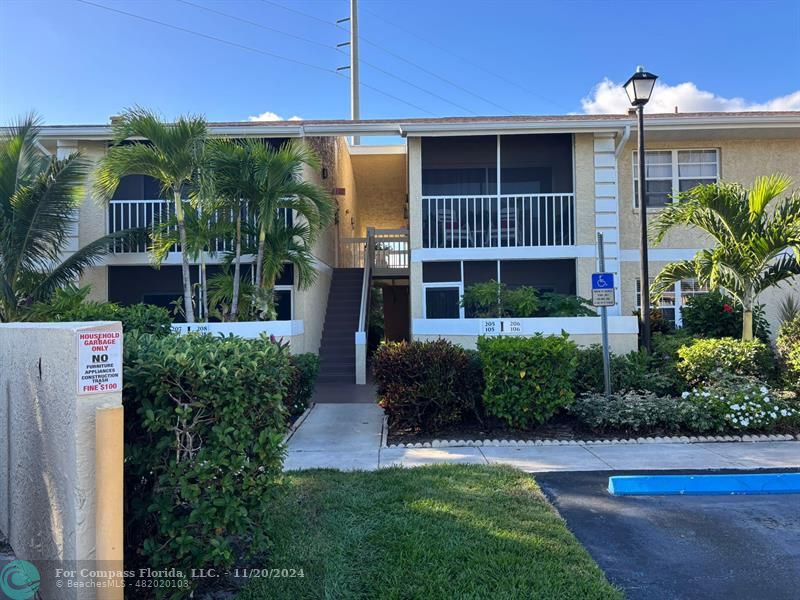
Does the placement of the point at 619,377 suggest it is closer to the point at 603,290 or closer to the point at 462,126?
the point at 603,290

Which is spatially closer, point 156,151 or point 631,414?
point 631,414

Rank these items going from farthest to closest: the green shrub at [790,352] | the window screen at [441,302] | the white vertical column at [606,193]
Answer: the window screen at [441,302], the white vertical column at [606,193], the green shrub at [790,352]

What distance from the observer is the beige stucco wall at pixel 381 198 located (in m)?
20.2

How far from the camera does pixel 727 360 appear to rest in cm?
804

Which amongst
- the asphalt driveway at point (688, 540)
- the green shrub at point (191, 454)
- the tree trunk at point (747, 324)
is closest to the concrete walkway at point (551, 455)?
the asphalt driveway at point (688, 540)

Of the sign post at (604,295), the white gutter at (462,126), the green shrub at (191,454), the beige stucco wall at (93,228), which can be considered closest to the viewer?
the green shrub at (191,454)

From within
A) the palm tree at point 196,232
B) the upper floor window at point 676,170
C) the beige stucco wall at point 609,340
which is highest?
the upper floor window at point 676,170

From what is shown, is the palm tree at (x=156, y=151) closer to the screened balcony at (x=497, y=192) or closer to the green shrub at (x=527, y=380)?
the screened balcony at (x=497, y=192)

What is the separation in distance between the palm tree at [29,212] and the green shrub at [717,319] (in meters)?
12.2

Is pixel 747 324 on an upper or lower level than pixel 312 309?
lower

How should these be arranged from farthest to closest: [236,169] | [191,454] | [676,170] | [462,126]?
[676,170] < [462,126] < [236,169] < [191,454]

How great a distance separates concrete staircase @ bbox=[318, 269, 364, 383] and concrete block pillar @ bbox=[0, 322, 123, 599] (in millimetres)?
9381

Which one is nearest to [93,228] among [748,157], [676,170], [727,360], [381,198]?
[381,198]

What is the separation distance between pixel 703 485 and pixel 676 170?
33.0 ft
